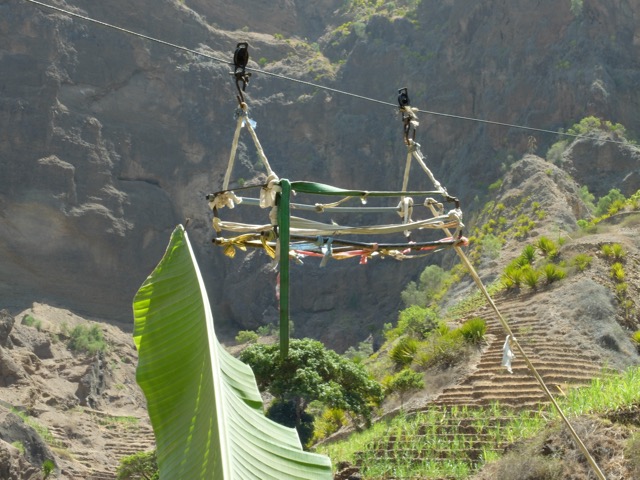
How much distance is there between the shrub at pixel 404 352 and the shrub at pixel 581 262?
4140 mm

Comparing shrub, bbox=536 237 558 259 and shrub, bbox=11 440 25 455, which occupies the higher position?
shrub, bbox=536 237 558 259

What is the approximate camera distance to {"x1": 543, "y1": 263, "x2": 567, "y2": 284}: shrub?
21.4 m

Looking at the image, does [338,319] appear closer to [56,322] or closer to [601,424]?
[56,322]

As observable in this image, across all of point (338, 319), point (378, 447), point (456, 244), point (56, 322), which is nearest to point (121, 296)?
point (56, 322)

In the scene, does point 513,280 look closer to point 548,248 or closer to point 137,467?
point 548,248

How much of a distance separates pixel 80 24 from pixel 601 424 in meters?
39.8

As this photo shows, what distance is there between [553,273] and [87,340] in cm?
2008

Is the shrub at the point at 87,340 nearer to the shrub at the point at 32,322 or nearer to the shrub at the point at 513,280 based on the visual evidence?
the shrub at the point at 32,322

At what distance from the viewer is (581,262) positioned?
21516 millimetres

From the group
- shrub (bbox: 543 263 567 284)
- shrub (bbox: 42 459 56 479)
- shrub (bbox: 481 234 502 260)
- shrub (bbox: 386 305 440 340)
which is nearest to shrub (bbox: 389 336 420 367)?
shrub (bbox: 386 305 440 340)

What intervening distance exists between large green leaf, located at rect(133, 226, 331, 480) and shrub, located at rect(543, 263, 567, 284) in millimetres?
18812

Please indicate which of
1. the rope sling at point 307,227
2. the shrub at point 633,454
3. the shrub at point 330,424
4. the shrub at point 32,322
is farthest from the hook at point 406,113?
the shrub at point 32,322

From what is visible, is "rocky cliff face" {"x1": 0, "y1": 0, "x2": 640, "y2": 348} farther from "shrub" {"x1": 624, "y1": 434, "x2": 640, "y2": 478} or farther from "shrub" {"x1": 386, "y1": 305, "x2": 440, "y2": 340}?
"shrub" {"x1": 624, "y1": 434, "x2": 640, "y2": 478}

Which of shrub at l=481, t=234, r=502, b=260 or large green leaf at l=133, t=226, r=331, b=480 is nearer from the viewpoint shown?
large green leaf at l=133, t=226, r=331, b=480
